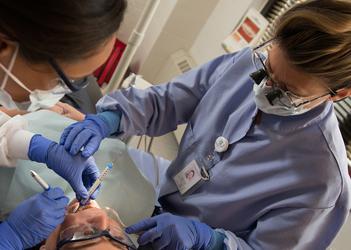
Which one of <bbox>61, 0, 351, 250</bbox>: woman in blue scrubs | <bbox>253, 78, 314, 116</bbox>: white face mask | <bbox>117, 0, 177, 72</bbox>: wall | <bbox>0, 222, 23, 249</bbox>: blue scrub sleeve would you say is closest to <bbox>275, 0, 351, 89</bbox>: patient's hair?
<bbox>61, 0, 351, 250</bbox>: woman in blue scrubs

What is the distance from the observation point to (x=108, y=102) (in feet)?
5.20

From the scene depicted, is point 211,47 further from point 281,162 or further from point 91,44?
point 91,44

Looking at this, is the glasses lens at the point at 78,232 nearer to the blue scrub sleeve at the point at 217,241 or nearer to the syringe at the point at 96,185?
the syringe at the point at 96,185

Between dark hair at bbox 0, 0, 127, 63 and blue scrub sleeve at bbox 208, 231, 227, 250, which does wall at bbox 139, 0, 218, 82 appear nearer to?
blue scrub sleeve at bbox 208, 231, 227, 250

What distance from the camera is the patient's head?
1.28 meters

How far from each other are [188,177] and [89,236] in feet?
1.43

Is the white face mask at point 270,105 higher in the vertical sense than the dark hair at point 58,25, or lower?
lower

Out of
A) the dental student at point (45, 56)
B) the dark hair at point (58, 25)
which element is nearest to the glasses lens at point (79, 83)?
the dental student at point (45, 56)

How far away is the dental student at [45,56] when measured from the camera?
0.73m

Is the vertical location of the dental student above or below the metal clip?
above

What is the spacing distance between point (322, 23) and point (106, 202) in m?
1.07

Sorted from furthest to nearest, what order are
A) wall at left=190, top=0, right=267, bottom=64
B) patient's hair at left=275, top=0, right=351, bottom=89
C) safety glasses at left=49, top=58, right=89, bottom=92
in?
wall at left=190, top=0, right=267, bottom=64, patient's hair at left=275, top=0, right=351, bottom=89, safety glasses at left=49, top=58, right=89, bottom=92

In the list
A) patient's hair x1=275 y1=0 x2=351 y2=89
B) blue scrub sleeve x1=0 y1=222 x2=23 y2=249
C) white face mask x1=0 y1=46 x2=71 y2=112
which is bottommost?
blue scrub sleeve x1=0 y1=222 x2=23 y2=249

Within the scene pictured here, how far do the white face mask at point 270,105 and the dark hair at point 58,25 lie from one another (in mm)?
644
